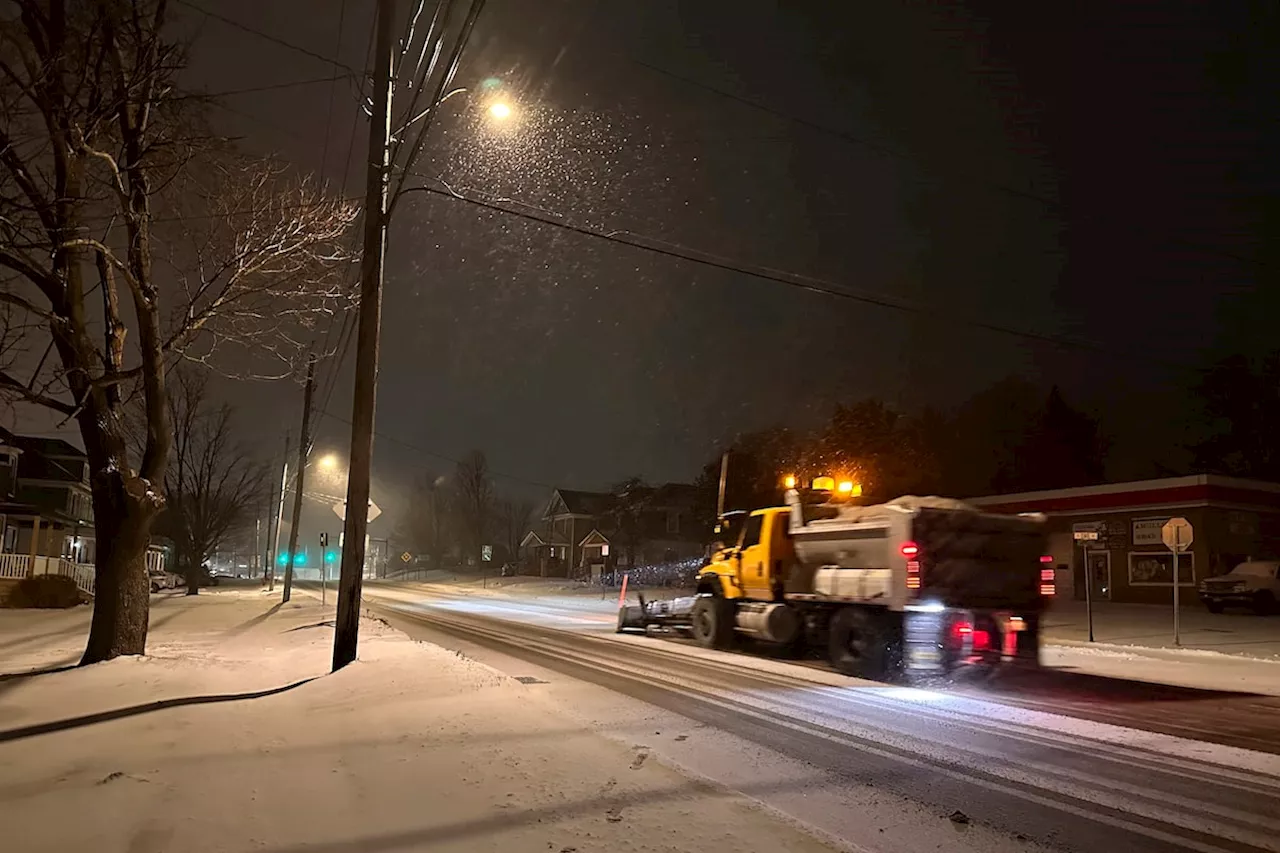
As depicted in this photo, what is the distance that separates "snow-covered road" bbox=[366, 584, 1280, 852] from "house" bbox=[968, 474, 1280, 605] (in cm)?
2048

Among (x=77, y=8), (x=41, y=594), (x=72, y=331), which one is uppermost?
(x=77, y=8)

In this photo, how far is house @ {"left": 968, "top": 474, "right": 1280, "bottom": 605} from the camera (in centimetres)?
3066

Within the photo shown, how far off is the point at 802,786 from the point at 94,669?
9098mm

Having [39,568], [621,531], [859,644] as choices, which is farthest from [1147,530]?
[621,531]

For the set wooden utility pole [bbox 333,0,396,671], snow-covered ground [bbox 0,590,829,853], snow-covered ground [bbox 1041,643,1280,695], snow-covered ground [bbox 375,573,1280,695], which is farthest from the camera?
snow-covered ground [bbox 375,573,1280,695]

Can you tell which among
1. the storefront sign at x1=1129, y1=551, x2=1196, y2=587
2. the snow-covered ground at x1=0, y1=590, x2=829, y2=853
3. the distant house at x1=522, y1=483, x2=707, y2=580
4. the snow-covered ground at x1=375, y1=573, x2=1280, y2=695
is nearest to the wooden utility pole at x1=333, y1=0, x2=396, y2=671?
the snow-covered ground at x1=0, y1=590, x2=829, y2=853

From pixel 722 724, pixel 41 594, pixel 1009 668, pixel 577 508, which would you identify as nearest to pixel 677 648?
pixel 1009 668

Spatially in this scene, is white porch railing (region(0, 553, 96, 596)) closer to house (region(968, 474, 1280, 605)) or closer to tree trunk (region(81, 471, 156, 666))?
tree trunk (region(81, 471, 156, 666))

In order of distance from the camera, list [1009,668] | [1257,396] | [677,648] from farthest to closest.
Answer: [1257,396] < [677,648] < [1009,668]

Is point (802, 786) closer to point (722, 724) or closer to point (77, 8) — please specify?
point (722, 724)

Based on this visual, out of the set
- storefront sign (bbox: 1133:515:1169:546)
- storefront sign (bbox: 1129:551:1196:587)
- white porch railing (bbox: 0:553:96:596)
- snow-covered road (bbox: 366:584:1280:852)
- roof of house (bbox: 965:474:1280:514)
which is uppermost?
roof of house (bbox: 965:474:1280:514)

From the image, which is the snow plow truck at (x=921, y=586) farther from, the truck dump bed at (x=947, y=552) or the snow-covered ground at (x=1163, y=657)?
the snow-covered ground at (x=1163, y=657)

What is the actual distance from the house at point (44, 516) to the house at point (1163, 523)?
32847 mm

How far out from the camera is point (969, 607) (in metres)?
13.1
